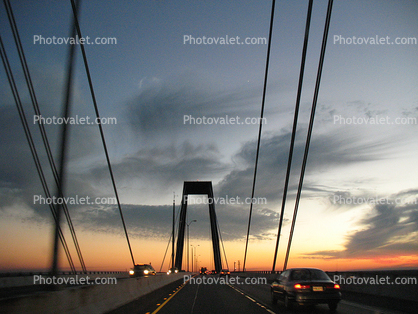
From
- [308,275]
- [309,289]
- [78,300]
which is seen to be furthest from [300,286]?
[78,300]

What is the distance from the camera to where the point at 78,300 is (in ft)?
23.3

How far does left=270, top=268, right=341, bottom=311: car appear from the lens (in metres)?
11.0

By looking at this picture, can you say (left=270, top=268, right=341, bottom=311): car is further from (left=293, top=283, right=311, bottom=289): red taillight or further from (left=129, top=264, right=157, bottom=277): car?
(left=129, top=264, right=157, bottom=277): car

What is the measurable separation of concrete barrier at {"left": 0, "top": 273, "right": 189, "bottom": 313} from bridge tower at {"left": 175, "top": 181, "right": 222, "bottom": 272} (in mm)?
61400

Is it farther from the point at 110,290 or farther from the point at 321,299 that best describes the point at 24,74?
the point at 321,299

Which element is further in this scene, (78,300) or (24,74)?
(24,74)

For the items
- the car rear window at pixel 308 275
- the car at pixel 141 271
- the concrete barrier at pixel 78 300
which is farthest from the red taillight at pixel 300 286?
the car at pixel 141 271

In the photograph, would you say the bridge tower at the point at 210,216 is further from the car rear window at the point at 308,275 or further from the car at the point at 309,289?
the car at the point at 309,289

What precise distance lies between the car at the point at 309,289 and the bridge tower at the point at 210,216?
200 feet

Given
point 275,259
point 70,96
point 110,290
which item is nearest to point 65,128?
point 70,96

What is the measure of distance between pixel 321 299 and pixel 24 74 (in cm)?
1261

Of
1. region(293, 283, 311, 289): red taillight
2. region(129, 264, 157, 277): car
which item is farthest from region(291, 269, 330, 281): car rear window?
region(129, 264, 157, 277): car

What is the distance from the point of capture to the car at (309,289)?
435 inches

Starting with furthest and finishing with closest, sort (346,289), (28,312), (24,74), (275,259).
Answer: (275,259) → (346,289) → (24,74) → (28,312)
